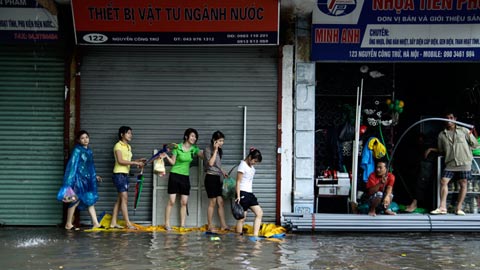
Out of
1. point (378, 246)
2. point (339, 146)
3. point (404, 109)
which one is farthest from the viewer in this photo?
point (404, 109)

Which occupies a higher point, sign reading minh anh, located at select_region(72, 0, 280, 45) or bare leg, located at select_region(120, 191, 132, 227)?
sign reading minh anh, located at select_region(72, 0, 280, 45)

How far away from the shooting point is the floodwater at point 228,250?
813 cm

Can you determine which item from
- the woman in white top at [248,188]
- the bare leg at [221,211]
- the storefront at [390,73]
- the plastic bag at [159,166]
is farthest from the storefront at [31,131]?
the storefront at [390,73]

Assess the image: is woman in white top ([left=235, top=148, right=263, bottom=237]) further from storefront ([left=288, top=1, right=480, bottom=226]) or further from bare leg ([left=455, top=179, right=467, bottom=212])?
bare leg ([left=455, top=179, right=467, bottom=212])

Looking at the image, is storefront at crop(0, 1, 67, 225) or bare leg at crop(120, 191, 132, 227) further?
storefront at crop(0, 1, 67, 225)

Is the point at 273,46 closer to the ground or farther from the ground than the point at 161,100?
farther from the ground

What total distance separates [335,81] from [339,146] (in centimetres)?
130

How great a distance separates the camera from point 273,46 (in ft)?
37.9

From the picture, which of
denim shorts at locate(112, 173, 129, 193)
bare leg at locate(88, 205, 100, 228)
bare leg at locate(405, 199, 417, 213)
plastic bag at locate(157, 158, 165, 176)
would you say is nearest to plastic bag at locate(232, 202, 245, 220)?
plastic bag at locate(157, 158, 165, 176)

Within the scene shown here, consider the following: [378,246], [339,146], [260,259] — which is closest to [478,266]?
[378,246]

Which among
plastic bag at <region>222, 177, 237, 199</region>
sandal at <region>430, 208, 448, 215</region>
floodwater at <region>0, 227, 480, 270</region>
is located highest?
plastic bag at <region>222, 177, 237, 199</region>

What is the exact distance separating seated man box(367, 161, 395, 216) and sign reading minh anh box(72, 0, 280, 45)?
3.01 metres

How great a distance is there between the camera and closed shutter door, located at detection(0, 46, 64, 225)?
11461mm

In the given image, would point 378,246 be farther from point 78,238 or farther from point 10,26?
point 10,26
